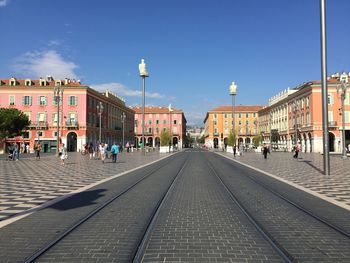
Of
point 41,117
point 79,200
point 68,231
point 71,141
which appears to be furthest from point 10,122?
point 68,231

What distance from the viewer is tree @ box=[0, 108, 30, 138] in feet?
179

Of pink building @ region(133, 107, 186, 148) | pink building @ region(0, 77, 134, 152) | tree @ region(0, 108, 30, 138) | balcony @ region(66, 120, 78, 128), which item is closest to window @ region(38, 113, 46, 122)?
pink building @ region(0, 77, 134, 152)

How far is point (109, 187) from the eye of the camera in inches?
522

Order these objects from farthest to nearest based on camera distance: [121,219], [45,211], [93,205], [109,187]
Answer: [109,187] → [93,205] → [45,211] → [121,219]

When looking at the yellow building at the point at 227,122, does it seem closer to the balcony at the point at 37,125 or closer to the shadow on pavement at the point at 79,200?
the balcony at the point at 37,125

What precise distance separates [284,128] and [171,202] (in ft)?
264

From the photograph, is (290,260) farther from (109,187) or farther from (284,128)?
(284,128)

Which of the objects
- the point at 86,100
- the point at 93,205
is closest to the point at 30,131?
the point at 86,100

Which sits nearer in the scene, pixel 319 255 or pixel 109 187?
pixel 319 255

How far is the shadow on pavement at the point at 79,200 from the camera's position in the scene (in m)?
9.15

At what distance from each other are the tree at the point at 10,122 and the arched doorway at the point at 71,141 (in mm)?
10774

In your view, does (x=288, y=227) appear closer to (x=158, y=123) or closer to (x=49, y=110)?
(x=49, y=110)

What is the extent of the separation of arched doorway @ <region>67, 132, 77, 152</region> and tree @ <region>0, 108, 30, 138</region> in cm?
1077

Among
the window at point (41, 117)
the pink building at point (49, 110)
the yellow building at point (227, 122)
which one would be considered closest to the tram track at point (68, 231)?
the pink building at point (49, 110)
